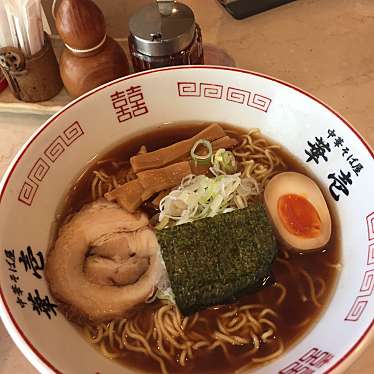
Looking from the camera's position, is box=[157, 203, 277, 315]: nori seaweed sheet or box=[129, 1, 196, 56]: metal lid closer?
box=[157, 203, 277, 315]: nori seaweed sheet

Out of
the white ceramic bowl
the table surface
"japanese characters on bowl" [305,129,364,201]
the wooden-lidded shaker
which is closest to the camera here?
the white ceramic bowl

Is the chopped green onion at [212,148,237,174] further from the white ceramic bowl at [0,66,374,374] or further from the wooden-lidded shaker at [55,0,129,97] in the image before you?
the wooden-lidded shaker at [55,0,129,97]

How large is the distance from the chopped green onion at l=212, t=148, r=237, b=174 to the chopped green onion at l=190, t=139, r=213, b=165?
2cm

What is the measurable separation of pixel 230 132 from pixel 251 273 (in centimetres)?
60

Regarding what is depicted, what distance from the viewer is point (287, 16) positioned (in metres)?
2.29

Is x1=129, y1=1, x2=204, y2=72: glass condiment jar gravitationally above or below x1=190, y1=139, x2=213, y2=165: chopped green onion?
above

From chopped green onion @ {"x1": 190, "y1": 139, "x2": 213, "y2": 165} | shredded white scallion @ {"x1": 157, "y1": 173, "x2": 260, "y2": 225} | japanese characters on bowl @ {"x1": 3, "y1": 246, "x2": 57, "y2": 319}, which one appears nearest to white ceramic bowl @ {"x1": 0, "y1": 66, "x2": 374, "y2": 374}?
japanese characters on bowl @ {"x1": 3, "y1": 246, "x2": 57, "y2": 319}

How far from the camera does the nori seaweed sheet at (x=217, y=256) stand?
138cm

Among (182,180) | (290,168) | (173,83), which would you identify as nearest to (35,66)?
(173,83)

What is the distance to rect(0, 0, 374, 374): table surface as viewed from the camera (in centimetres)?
197

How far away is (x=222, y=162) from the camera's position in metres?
1.70

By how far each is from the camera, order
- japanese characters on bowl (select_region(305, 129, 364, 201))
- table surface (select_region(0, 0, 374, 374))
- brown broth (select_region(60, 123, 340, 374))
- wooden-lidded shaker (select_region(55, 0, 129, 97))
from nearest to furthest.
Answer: brown broth (select_region(60, 123, 340, 374)), japanese characters on bowl (select_region(305, 129, 364, 201)), wooden-lidded shaker (select_region(55, 0, 129, 97)), table surface (select_region(0, 0, 374, 374))

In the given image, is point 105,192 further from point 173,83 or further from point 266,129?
point 266,129

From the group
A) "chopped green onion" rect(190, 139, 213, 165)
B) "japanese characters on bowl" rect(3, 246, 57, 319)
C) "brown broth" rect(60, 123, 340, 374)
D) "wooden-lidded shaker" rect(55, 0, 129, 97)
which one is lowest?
"brown broth" rect(60, 123, 340, 374)
